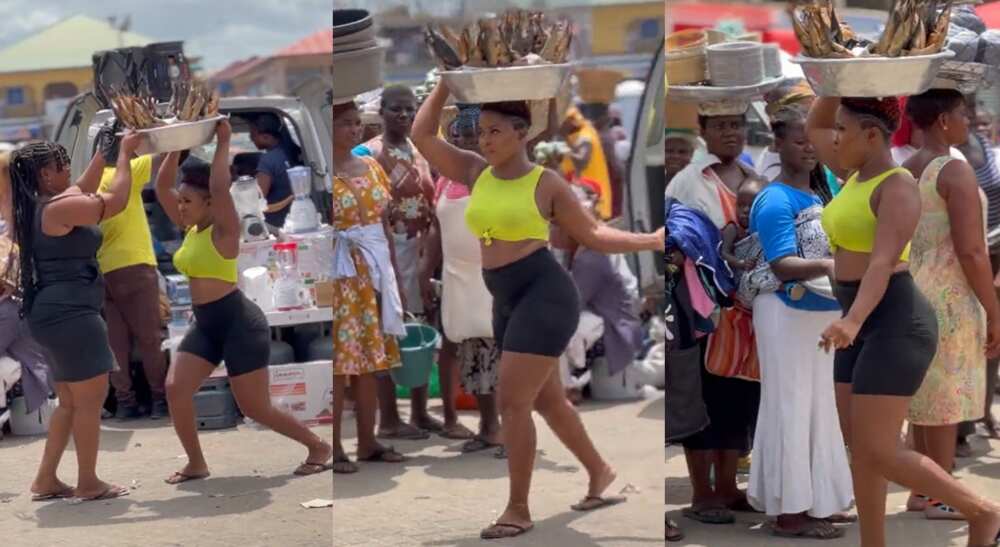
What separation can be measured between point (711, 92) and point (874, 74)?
29.2 inches

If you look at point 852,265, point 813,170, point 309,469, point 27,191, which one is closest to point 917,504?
point 813,170

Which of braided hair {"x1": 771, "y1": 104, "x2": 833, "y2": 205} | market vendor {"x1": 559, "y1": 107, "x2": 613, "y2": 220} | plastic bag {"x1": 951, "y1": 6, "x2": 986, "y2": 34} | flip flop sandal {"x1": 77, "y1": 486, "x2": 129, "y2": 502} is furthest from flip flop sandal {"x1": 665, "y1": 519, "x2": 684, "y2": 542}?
market vendor {"x1": 559, "y1": 107, "x2": 613, "y2": 220}

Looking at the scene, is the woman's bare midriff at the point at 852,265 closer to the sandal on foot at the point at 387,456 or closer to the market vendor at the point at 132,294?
the sandal on foot at the point at 387,456

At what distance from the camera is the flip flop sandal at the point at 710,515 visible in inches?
177

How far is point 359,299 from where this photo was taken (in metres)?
4.94

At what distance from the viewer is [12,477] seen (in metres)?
4.20

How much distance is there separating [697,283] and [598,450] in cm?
66

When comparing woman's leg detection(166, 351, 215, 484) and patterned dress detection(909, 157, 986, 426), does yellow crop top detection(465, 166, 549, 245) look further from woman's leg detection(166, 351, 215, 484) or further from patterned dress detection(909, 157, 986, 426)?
patterned dress detection(909, 157, 986, 426)

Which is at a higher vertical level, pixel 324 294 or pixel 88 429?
pixel 324 294

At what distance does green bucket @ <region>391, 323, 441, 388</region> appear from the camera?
5.18 meters

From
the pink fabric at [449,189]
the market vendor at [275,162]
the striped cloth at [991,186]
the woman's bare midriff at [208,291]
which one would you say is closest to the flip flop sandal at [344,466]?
the woman's bare midriff at [208,291]

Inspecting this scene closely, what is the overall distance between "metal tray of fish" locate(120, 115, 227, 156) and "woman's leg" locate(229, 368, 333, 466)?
69 cm

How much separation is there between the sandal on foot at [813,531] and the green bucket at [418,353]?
1.28 m

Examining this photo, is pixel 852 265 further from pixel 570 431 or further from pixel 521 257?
pixel 570 431
